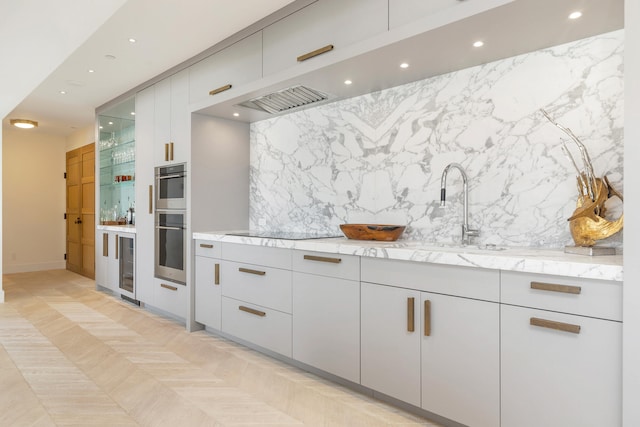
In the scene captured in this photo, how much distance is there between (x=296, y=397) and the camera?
Result: 232 cm

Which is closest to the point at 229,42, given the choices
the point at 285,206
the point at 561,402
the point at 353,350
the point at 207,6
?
the point at 207,6

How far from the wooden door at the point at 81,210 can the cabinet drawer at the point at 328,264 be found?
4.98 meters

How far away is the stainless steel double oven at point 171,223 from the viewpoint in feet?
12.3

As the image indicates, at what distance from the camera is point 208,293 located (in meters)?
3.42

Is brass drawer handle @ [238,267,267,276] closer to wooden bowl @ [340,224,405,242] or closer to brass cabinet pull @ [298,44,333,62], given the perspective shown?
wooden bowl @ [340,224,405,242]

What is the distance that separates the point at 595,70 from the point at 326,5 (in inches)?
57.5

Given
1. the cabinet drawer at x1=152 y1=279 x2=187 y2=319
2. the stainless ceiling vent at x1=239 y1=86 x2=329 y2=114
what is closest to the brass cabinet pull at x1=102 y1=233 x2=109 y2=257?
the cabinet drawer at x1=152 y1=279 x2=187 y2=319

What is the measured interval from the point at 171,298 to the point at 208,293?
2.25ft

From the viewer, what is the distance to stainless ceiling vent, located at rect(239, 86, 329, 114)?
9.77 feet

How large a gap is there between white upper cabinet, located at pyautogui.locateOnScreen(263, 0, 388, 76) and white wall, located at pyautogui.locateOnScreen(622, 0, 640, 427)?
1.08m

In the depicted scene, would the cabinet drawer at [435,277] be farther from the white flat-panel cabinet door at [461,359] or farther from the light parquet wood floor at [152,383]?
the light parquet wood floor at [152,383]

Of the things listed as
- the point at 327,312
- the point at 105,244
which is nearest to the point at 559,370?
the point at 327,312

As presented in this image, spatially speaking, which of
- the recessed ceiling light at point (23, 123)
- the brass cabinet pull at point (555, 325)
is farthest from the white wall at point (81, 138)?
the brass cabinet pull at point (555, 325)

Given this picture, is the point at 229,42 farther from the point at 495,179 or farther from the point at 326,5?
the point at 495,179
